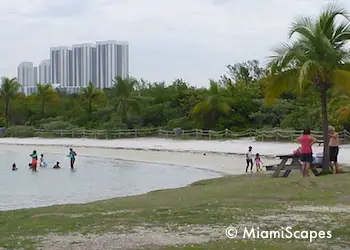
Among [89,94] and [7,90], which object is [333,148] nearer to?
[89,94]

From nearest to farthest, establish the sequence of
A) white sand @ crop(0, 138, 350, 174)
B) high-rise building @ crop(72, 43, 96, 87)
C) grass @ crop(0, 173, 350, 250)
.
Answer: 1. grass @ crop(0, 173, 350, 250)
2. white sand @ crop(0, 138, 350, 174)
3. high-rise building @ crop(72, 43, 96, 87)

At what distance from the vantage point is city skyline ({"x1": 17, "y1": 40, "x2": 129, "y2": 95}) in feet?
382

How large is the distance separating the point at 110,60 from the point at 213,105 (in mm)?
77108

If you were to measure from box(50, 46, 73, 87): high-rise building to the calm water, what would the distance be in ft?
321

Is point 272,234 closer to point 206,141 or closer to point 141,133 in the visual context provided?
point 206,141

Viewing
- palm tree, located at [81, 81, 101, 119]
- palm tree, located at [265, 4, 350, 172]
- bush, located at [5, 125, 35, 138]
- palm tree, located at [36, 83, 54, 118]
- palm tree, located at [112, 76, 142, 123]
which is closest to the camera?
palm tree, located at [265, 4, 350, 172]

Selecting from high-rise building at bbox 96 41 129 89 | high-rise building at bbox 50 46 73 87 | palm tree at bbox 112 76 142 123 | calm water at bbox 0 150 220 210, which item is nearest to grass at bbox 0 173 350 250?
calm water at bbox 0 150 220 210

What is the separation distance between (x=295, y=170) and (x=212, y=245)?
10575 millimetres

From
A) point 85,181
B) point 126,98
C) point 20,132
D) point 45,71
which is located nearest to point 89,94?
point 20,132

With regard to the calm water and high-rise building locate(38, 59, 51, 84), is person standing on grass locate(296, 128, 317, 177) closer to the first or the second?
the calm water

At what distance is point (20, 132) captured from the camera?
56406 mm

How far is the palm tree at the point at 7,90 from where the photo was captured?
62.4 metres

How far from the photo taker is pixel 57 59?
132 m

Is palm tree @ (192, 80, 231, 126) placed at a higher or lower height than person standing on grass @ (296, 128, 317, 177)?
higher
